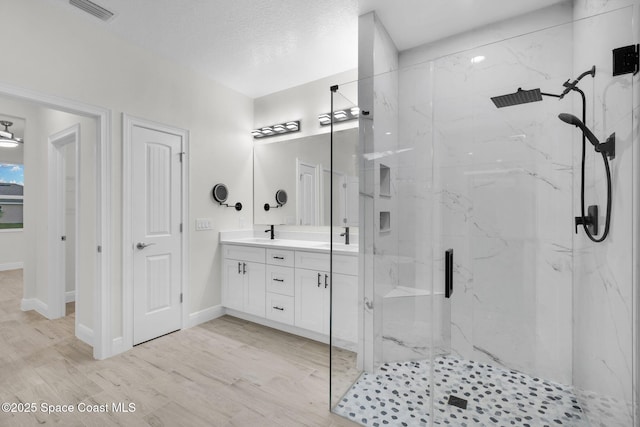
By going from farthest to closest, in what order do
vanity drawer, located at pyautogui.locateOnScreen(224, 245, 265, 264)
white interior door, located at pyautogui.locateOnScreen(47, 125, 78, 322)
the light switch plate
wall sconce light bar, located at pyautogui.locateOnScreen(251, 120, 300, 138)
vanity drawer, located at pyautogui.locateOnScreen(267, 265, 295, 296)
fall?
wall sconce light bar, located at pyautogui.locateOnScreen(251, 120, 300, 138)
white interior door, located at pyautogui.locateOnScreen(47, 125, 78, 322)
the light switch plate
vanity drawer, located at pyautogui.locateOnScreen(224, 245, 265, 264)
vanity drawer, located at pyautogui.locateOnScreen(267, 265, 295, 296)

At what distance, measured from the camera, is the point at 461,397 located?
1.75 metres

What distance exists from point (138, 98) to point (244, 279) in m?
2.02

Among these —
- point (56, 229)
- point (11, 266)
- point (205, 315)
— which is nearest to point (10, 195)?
point (11, 266)

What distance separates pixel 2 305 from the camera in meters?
3.75

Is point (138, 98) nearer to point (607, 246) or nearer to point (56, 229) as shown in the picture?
point (56, 229)

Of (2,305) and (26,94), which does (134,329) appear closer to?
(26,94)

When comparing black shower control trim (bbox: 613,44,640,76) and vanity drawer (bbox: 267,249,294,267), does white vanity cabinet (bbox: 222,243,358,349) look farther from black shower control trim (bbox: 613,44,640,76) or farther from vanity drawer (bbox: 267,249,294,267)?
black shower control trim (bbox: 613,44,640,76)

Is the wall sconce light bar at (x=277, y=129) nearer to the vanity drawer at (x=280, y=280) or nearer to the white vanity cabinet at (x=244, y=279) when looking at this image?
the white vanity cabinet at (x=244, y=279)

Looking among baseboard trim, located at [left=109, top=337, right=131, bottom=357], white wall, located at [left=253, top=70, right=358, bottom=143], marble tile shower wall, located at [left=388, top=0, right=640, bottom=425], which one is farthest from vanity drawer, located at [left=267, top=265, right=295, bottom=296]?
white wall, located at [left=253, top=70, right=358, bottom=143]

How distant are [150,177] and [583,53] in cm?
333

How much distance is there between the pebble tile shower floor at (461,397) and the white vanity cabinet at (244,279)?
4.64 feet

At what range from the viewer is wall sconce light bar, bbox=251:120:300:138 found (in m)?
3.44

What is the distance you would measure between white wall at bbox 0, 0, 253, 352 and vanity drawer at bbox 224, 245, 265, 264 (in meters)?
0.17

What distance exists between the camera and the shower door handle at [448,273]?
5.83 ft
